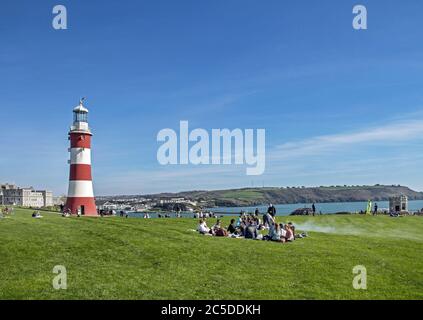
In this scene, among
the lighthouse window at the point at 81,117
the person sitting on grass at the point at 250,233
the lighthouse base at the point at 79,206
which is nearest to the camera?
the person sitting on grass at the point at 250,233

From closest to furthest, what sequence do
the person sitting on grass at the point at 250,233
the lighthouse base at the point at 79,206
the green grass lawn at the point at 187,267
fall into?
the green grass lawn at the point at 187,267
the person sitting on grass at the point at 250,233
the lighthouse base at the point at 79,206

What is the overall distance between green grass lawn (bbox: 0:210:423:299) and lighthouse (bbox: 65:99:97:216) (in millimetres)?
27905

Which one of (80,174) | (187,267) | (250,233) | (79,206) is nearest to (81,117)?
(80,174)

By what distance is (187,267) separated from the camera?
709 inches

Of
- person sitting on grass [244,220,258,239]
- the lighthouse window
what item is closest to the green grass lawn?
person sitting on grass [244,220,258,239]

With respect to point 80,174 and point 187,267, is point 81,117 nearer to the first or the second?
point 80,174

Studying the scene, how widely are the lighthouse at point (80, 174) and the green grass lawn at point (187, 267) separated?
2791 cm

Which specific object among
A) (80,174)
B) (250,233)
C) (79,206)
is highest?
(80,174)

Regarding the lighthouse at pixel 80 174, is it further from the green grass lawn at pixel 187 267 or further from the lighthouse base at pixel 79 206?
the green grass lawn at pixel 187 267

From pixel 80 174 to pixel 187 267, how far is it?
39.7m

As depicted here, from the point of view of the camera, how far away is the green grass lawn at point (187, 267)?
14.5 metres

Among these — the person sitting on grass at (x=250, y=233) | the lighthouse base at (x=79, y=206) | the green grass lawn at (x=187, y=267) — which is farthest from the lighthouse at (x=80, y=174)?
the person sitting on grass at (x=250, y=233)

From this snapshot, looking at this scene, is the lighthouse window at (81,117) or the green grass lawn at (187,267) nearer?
the green grass lawn at (187,267)

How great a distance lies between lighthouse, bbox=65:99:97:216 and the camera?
5416 centimetres
